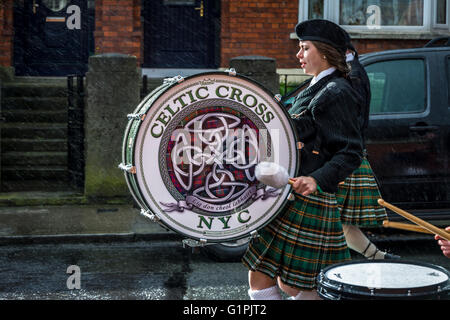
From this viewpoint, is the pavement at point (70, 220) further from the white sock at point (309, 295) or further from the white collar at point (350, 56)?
the white sock at point (309, 295)

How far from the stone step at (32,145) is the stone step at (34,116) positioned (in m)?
0.48

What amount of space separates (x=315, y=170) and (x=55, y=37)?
9.80 metres

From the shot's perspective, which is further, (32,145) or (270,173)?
(32,145)

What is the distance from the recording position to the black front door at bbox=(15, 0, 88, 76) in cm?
1243

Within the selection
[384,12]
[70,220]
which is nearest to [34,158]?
[70,220]

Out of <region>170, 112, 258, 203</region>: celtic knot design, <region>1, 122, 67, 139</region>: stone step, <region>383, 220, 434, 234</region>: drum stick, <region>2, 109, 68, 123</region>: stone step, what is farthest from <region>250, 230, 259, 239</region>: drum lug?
<region>2, 109, 68, 123</region>: stone step

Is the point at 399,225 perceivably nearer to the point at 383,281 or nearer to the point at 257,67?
the point at 383,281

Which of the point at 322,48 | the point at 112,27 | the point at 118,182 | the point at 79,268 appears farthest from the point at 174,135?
the point at 112,27

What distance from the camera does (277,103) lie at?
11.0 feet

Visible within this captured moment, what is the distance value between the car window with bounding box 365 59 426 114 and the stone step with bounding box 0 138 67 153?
203 inches

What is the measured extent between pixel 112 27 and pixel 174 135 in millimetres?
8910

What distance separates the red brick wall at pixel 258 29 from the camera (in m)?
11.9

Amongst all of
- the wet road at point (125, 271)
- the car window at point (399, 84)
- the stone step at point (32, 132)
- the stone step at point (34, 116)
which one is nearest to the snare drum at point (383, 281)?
the wet road at point (125, 271)

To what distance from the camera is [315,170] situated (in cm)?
349
